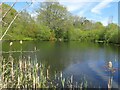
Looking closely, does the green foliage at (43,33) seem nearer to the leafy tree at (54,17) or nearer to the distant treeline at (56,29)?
the distant treeline at (56,29)

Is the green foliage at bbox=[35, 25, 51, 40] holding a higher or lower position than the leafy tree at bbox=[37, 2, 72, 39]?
lower

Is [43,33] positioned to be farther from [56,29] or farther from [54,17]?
[54,17]

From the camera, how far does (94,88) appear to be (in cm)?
833

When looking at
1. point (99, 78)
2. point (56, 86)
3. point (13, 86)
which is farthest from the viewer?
point (99, 78)

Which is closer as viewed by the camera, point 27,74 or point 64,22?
point 27,74

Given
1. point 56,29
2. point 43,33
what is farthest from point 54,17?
point 43,33

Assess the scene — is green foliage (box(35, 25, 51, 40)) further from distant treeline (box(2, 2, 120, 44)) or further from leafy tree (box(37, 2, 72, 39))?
leafy tree (box(37, 2, 72, 39))

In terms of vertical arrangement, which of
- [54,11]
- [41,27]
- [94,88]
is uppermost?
[54,11]

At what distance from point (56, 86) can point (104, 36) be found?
40.5 meters

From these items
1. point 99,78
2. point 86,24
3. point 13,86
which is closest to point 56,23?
point 86,24

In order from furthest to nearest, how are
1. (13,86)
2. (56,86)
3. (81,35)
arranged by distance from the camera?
(81,35)
(56,86)
(13,86)

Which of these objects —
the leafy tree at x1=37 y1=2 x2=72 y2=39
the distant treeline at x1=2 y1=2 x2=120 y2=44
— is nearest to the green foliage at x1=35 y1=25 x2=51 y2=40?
the distant treeline at x1=2 y1=2 x2=120 y2=44

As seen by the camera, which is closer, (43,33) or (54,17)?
(43,33)

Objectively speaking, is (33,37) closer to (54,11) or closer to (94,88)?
(54,11)
